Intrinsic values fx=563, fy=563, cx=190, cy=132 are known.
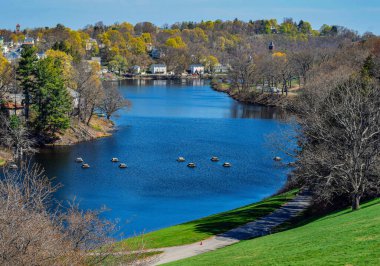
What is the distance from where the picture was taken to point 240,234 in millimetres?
31047

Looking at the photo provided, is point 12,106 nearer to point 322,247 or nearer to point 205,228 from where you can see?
point 205,228

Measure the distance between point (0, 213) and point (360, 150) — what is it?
63.0 ft

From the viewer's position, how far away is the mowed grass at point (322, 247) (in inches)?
704

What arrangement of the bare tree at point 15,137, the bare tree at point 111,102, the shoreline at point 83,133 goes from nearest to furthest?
the bare tree at point 15,137
the shoreline at point 83,133
the bare tree at point 111,102

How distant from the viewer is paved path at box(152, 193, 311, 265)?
27.7 m

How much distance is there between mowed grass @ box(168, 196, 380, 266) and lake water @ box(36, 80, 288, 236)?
48.9 ft

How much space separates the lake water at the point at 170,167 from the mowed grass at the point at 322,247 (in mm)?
14897

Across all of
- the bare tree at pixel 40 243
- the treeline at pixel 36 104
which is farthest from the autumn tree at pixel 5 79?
the bare tree at pixel 40 243

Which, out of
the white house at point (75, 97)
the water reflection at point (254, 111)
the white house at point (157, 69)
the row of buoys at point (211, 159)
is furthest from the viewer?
the white house at point (157, 69)

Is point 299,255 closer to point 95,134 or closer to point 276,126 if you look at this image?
point 95,134

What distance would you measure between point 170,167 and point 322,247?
1401 inches

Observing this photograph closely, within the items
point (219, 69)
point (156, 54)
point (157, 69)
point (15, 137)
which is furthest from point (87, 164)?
point (156, 54)

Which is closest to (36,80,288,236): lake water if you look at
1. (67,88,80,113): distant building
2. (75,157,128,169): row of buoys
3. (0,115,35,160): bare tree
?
(75,157,128,169): row of buoys

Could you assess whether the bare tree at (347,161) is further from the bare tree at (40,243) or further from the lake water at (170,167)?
the bare tree at (40,243)
